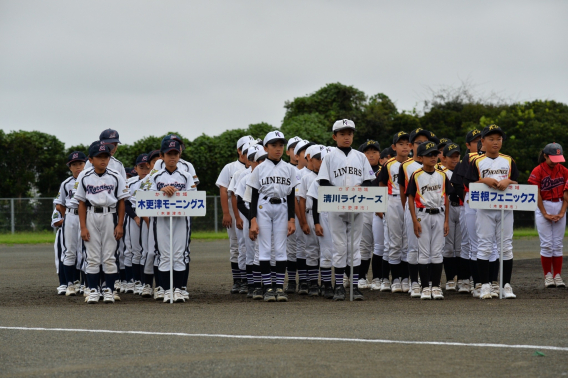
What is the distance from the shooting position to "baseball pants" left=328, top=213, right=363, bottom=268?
11031 mm

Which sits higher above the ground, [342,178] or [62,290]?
[342,178]

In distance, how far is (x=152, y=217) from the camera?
11.4 metres

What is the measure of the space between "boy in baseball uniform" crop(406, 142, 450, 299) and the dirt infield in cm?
54

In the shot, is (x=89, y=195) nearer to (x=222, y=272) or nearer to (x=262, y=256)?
(x=262, y=256)

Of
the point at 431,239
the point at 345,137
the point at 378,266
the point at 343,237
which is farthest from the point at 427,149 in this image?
the point at 378,266

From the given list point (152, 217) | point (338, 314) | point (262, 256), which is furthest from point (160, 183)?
point (338, 314)

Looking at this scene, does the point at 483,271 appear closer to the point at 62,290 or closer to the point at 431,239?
the point at 431,239

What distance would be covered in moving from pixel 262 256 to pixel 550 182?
5.17 metres

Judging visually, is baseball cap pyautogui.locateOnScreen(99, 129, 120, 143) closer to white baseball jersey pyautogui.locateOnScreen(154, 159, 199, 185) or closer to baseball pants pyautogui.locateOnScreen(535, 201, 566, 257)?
white baseball jersey pyautogui.locateOnScreen(154, 159, 199, 185)

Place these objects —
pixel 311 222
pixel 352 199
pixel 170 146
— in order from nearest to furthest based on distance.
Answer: pixel 352 199 → pixel 170 146 → pixel 311 222

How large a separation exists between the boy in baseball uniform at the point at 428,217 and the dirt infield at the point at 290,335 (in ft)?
1.77

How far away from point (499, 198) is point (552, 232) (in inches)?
97.3

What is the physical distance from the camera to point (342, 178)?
434 inches

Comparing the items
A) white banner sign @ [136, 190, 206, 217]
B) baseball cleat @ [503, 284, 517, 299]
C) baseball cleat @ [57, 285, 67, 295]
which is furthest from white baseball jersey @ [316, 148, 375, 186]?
baseball cleat @ [57, 285, 67, 295]
